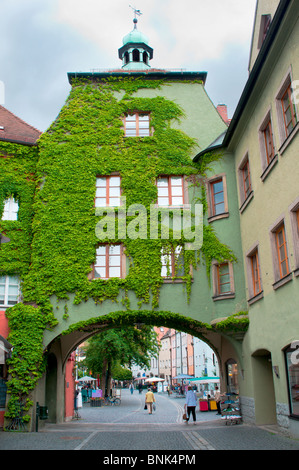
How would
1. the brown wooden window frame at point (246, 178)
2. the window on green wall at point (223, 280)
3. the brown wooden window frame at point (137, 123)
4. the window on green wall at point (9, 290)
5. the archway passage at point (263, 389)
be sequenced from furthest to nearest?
the brown wooden window frame at point (137, 123)
the window on green wall at point (9, 290)
the window on green wall at point (223, 280)
the brown wooden window frame at point (246, 178)
the archway passage at point (263, 389)

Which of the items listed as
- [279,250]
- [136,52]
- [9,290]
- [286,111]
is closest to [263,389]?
[279,250]

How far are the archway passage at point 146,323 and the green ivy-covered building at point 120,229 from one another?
6cm

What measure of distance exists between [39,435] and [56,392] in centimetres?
677

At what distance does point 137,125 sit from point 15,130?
6.20m

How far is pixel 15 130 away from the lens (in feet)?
78.0

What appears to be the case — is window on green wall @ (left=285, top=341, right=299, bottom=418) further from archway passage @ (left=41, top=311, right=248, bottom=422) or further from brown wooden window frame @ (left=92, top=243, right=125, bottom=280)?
brown wooden window frame @ (left=92, top=243, right=125, bottom=280)

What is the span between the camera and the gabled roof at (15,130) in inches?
875

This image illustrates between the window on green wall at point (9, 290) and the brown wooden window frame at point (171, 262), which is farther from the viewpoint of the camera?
the brown wooden window frame at point (171, 262)

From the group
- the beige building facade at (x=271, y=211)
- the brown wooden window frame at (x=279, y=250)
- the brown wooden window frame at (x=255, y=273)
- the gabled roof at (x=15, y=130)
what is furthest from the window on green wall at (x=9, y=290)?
the brown wooden window frame at (x=279, y=250)

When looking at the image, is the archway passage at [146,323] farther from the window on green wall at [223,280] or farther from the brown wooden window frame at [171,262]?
the brown wooden window frame at [171,262]

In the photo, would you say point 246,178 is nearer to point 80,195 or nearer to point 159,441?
point 80,195

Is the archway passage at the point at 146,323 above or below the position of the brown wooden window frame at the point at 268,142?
below

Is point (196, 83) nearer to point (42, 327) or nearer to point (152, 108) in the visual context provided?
point (152, 108)

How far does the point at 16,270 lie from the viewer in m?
20.2
